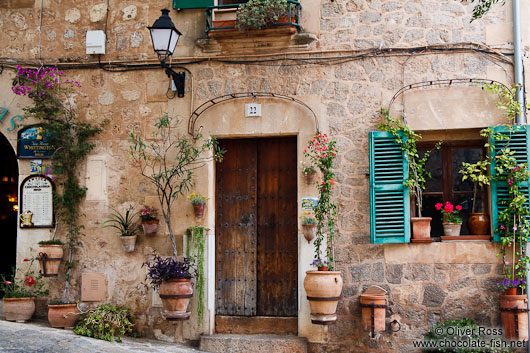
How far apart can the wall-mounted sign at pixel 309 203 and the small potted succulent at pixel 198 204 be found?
113 cm

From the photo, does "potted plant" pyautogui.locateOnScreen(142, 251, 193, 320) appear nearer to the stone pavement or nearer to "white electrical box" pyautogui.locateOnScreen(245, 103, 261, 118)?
the stone pavement

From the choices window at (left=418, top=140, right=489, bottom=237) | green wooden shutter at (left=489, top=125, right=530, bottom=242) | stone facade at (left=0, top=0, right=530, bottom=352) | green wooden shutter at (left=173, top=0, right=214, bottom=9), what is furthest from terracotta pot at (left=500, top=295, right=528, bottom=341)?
green wooden shutter at (left=173, top=0, right=214, bottom=9)

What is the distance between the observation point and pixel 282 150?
6926 mm

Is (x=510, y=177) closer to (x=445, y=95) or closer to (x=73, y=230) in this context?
(x=445, y=95)

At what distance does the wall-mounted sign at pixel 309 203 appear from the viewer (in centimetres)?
647

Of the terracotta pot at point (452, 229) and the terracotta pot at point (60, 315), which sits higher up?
the terracotta pot at point (452, 229)

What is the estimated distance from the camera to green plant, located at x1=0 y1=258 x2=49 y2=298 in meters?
6.77

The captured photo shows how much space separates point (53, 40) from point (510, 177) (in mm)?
5585

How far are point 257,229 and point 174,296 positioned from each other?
4.25 ft

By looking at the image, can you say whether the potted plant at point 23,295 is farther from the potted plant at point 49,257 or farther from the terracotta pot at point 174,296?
the terracotta pot at point 174,296

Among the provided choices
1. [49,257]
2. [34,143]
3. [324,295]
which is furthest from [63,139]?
[324,295]

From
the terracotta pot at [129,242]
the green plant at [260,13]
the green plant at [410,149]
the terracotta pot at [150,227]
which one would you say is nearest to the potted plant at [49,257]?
the terracotta pot at [129,242]

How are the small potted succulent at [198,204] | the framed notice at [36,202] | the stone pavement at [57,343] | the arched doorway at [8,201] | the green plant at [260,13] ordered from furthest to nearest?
the arched doorway at [8,201] → the framed notice at [36,202] → the small potted succulent at [198,204] → the green plant at [260,13] → the stone pavement at [57,343]

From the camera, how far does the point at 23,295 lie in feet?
22.2
